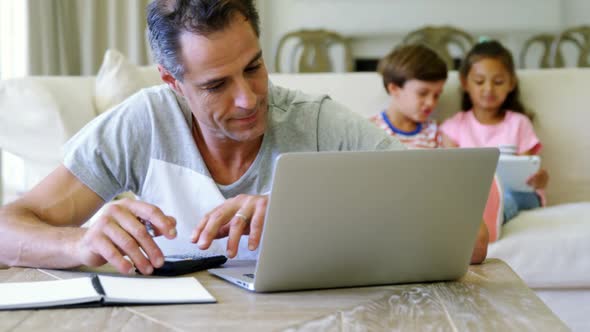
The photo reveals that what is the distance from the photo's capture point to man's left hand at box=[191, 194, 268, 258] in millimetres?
950

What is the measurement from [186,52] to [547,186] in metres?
1.69

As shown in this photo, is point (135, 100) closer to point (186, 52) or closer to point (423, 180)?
point (186, 52)

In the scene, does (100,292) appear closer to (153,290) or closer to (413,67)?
(153,290)

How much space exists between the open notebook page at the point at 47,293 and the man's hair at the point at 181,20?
0.45 m

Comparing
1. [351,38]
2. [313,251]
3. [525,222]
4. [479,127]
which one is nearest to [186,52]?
[313,251]

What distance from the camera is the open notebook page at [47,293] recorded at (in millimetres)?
830

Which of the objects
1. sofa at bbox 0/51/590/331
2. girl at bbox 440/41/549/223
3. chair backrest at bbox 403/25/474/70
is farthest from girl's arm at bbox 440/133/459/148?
chair backrest at bbox 403/25/474/70

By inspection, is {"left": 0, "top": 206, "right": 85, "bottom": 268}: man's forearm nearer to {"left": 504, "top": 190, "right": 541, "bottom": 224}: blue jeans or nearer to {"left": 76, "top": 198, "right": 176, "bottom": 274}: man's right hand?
{"left": 76, "top": 198, "right": 176, "bottom": 274}: man's right hand

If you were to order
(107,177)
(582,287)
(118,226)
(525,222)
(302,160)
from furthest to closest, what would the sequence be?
(525,222) → (582,287) → (107,177) → (118,226) → (302,160)

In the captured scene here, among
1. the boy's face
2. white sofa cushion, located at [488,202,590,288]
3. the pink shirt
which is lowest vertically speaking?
white sofa cushion, located at [488,202,590,288]

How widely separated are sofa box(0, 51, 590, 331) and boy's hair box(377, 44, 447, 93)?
5 centimetres

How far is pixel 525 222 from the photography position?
2.20 meters

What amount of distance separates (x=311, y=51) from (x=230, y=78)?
3.45m

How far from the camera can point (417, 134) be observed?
263 centimetres
